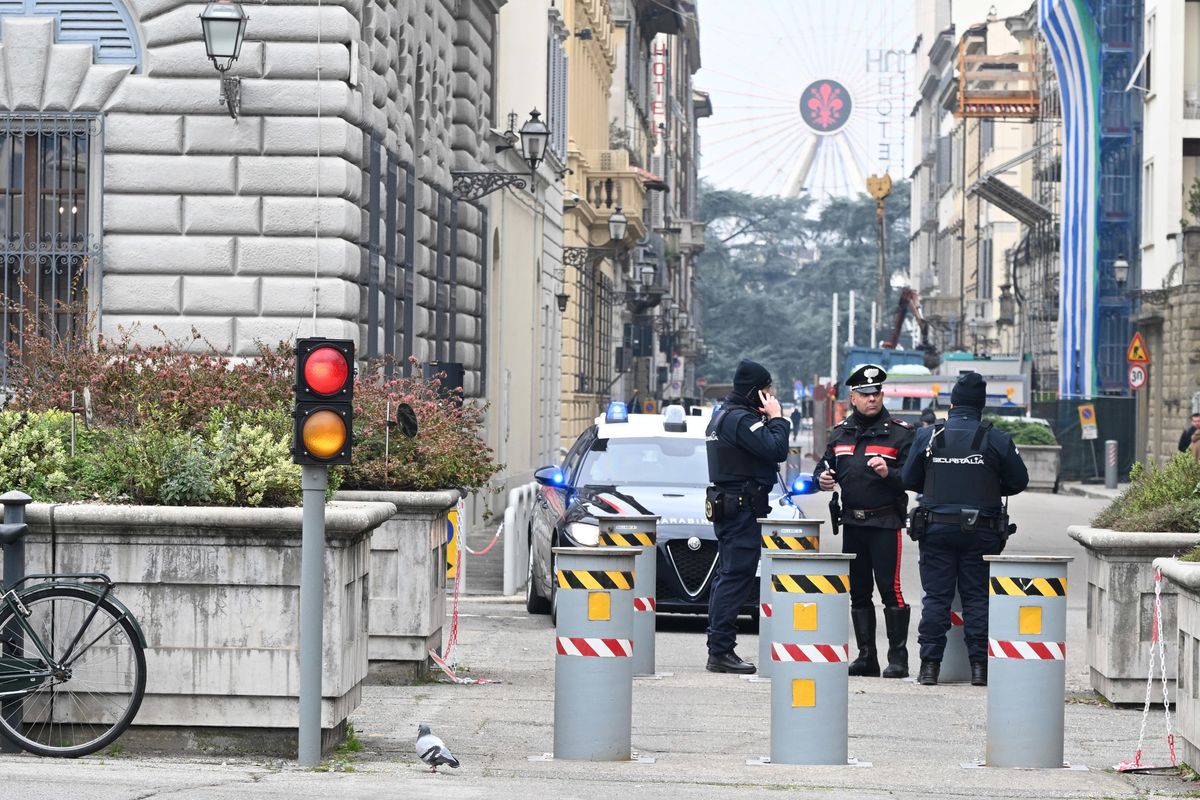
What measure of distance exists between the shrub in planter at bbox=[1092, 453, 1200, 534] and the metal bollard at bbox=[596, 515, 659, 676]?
9.32 ft

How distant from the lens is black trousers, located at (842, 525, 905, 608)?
43.9ft

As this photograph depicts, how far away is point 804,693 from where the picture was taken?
969 centimetres

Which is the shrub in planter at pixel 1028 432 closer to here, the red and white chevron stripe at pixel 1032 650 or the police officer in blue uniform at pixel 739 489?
the police officer in blue uniform at pixel 739 489

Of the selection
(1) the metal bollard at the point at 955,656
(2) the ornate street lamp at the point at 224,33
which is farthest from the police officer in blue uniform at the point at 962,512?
(2) the ornate street lamp at the point at 224,33

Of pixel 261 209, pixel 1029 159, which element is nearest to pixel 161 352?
pixel 261 209

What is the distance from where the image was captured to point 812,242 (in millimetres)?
153000

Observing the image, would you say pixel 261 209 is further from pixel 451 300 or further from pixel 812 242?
pixel 812 242

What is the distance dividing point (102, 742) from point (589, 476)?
344 inches

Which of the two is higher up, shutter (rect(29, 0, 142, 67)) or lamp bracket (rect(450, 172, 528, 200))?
shutter (rect(29, 0, 142, 67))

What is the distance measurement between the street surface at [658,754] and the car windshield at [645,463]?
2.51 metres

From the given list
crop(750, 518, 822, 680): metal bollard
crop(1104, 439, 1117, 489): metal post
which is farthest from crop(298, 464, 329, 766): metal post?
crop(1104, 439, 1117, 489): metal post

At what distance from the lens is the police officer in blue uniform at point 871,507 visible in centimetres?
1338

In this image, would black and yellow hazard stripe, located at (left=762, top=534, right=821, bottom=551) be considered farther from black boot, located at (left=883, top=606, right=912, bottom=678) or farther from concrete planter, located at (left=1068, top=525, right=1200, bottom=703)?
concrete planter, located at (left=1068, top=525, right=1200, bottom=703)

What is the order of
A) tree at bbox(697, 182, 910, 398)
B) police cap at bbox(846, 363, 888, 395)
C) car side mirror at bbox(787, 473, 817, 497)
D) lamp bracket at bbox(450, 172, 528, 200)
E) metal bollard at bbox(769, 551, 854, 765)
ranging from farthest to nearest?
tree at bbox(697, 182, 910, 398) < lamp bracket at bbox(450, 172, 528, 200) < car side mirror at bbox(787, 473, 817, 497) < police cap at bbox(846, 363, 888, 395) < metal bollard at bbox(769, 551, 854, 765)
